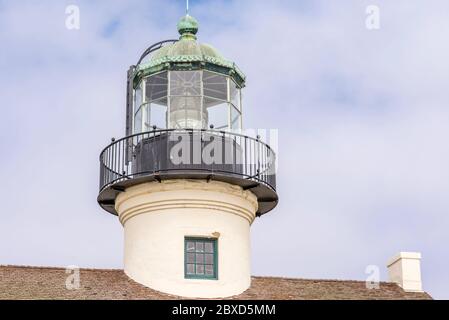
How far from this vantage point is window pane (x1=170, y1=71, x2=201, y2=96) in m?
22.3

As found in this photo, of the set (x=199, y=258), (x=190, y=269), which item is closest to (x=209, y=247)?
(x=199, y=258)

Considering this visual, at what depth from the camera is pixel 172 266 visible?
20953 mm

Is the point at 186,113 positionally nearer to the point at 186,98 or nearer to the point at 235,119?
the point at 186,98

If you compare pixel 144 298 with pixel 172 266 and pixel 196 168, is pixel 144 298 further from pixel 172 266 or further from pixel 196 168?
pixel 196 168

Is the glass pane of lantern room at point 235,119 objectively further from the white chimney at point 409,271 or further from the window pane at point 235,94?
the white chimney at point 409,271

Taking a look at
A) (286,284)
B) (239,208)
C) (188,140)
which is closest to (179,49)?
(188,140)

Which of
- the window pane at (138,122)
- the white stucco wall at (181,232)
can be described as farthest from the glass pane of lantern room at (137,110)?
the white stucco wall at (181,232)

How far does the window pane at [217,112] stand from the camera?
888 inches

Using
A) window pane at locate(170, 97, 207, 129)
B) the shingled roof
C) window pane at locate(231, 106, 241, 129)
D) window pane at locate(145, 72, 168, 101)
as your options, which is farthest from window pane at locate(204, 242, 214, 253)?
window pane at locate(145, 72, 168, 101)

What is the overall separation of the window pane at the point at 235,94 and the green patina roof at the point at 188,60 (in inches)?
5.7

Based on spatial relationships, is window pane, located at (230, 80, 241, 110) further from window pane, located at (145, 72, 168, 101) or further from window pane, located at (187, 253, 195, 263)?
window pane, located at (187, 253, 195, 263)

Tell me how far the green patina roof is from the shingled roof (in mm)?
4495
